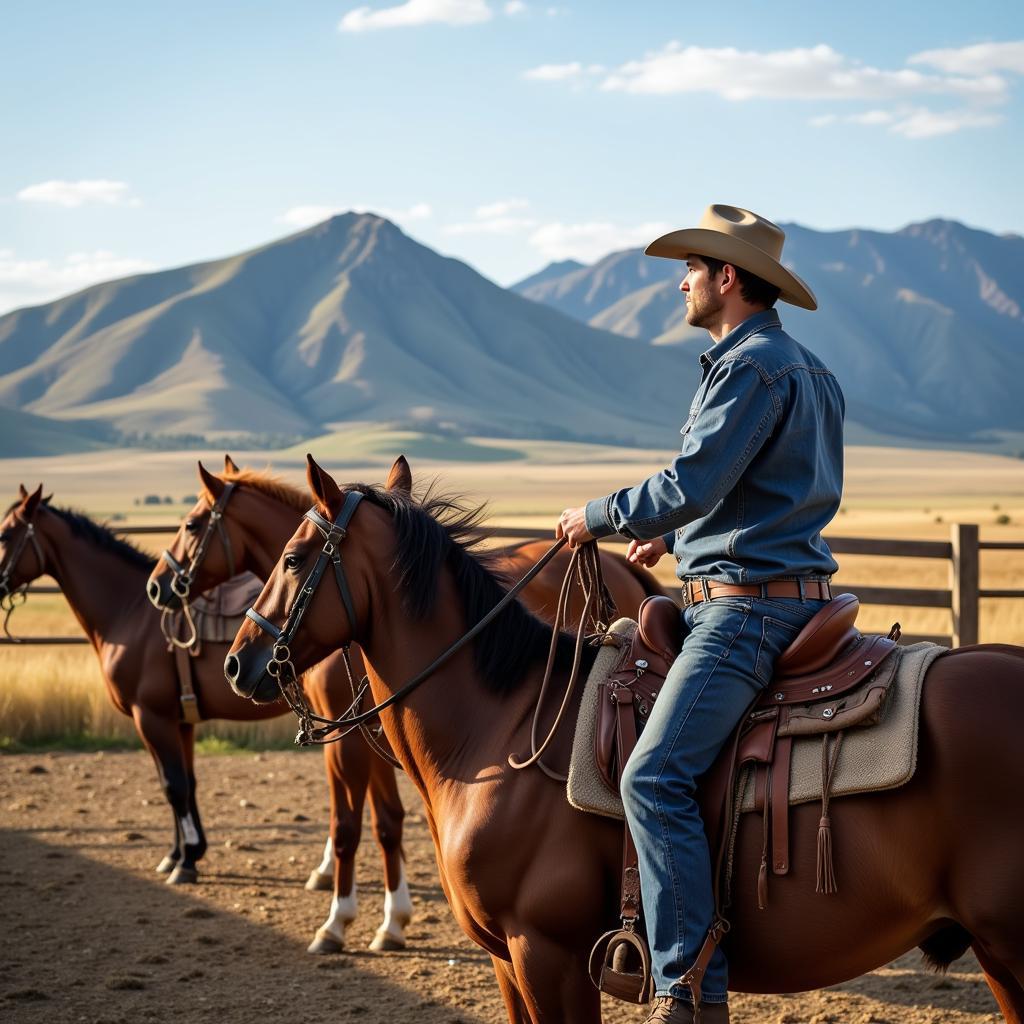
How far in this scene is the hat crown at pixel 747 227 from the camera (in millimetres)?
3549

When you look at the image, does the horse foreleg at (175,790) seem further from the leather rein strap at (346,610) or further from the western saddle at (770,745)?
the western saddle at (770,745)

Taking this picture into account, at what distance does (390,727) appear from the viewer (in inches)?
154

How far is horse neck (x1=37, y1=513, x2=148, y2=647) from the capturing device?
8242mm

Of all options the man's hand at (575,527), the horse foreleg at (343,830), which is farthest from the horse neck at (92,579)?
the man's hand at (575,527)

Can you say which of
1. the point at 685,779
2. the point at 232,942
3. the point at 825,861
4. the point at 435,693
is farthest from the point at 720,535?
the point at 232,942

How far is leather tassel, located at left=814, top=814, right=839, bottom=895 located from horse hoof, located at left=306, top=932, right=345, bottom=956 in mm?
3975

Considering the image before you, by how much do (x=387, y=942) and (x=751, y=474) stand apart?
14.0ft

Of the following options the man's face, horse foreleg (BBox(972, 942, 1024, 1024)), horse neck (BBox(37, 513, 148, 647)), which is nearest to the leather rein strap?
the man's face

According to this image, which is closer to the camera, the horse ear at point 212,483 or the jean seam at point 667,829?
the jean seam at point 667,829

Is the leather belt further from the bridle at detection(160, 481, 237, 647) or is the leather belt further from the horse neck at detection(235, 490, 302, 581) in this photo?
the bridle at detection(160, 481, 237, 647)

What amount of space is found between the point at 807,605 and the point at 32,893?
5.90 meters

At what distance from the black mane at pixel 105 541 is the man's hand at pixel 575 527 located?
5.55m

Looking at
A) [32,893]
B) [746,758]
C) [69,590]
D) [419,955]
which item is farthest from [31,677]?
[746,758]

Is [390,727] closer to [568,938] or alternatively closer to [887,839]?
[568,938]
